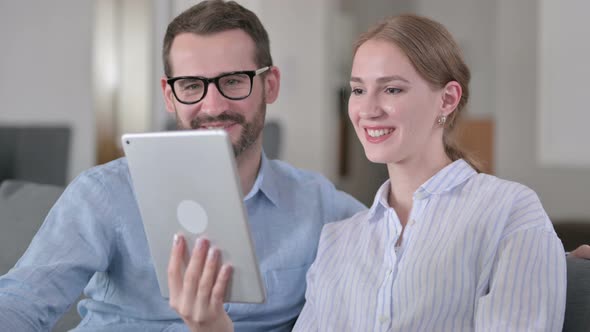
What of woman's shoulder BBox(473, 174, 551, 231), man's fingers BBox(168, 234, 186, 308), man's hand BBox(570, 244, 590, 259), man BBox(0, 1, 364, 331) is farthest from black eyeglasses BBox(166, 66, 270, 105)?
man's hand BBox(570, 244, 590, 259)

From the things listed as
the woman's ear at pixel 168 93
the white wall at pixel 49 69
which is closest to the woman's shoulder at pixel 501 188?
the woman's ear at pixel 168 93

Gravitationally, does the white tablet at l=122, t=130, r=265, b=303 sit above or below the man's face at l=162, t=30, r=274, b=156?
below

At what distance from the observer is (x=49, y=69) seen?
4055mm

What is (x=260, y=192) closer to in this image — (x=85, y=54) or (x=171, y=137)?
(x=171, y=137)

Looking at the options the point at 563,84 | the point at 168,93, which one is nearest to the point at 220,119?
the point at 168,93

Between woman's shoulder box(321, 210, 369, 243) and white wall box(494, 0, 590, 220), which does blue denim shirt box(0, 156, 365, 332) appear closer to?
woman's shoulder box(321, 210, 369, 243)

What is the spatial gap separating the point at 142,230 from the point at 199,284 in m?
0.35

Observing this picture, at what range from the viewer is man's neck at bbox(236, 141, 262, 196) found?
1438mm

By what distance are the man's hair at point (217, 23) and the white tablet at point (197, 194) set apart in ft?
1.30

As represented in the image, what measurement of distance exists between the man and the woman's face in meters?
0.29

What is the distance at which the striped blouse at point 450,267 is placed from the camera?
3.25 ft

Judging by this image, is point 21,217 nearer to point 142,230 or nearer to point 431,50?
point 142,230

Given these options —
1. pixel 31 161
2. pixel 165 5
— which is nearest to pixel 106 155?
pixel 31 161

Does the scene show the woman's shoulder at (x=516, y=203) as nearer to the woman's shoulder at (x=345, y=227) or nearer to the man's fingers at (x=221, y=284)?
Result: the woman's shoulder at (x=345, y=227)
